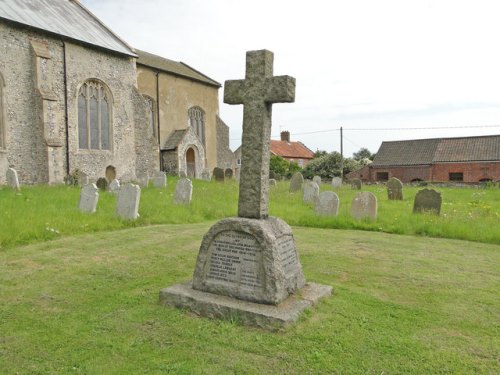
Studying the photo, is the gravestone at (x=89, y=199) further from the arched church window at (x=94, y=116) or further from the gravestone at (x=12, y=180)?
the arched church window at (x=94, y=116)

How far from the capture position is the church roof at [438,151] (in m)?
31.3

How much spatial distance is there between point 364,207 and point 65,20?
60.1ft

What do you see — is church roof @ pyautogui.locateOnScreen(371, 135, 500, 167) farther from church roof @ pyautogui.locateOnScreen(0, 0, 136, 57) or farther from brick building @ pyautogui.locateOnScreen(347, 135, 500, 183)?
church roof @ pyautogui.locateOnScreen(0, 0, 136, 57)

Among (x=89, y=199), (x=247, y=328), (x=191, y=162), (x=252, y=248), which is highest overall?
(x=191, y=162)

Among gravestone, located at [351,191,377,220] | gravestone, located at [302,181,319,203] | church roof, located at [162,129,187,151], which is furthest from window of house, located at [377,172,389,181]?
gravestone, located at [351,191,377,220]

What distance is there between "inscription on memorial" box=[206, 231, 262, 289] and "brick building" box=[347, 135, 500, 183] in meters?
31.6

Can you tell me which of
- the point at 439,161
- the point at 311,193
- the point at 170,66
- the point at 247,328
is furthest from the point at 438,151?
the point at 247,328

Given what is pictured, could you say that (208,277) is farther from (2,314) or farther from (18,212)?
(18,212)

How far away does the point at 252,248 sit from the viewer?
381cm

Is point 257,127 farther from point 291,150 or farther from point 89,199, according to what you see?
point 291,150

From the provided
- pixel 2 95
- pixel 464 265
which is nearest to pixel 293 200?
pixel 464 265

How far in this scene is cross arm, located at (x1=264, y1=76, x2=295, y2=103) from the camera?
3.85 meters

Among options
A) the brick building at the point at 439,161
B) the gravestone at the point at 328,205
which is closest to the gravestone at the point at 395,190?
the gravestone at the point at 328,205

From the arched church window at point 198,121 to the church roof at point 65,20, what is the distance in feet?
24.9
